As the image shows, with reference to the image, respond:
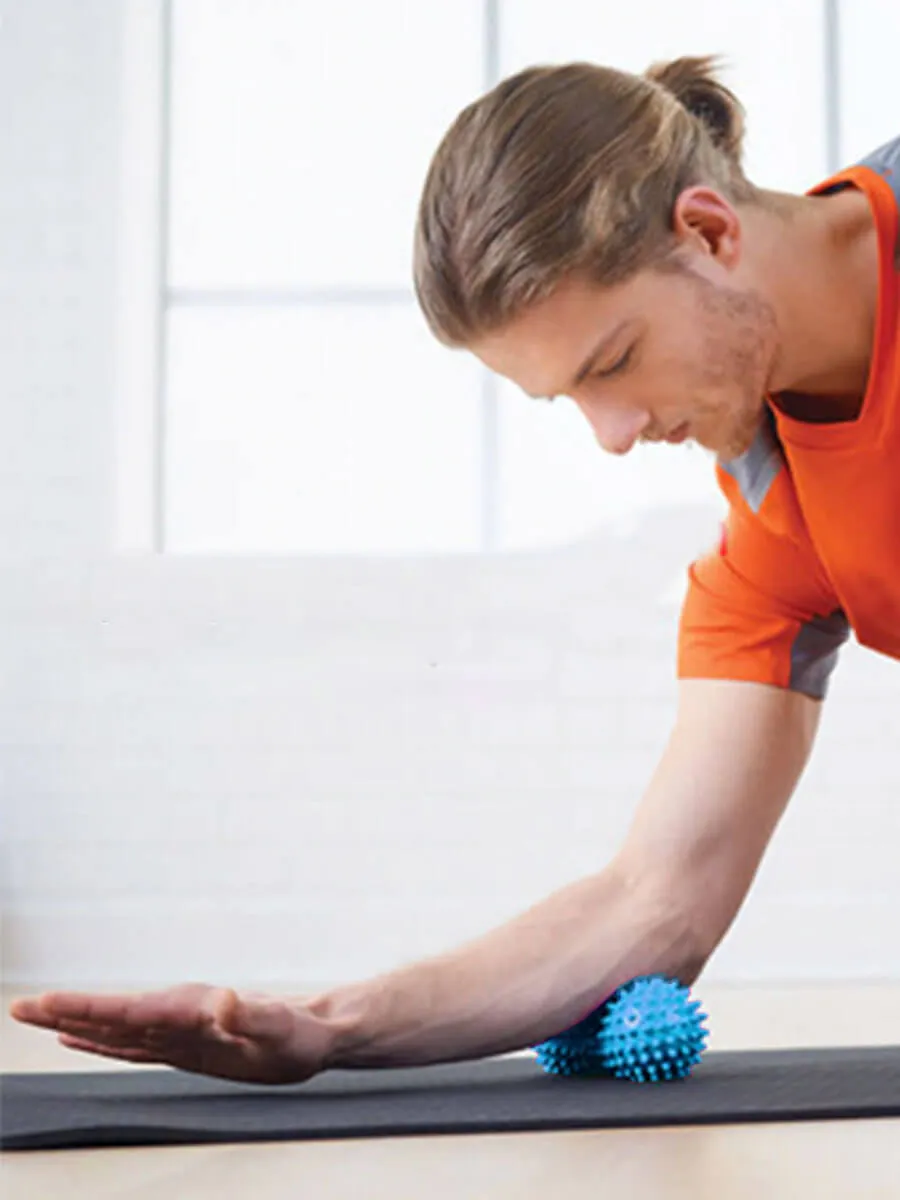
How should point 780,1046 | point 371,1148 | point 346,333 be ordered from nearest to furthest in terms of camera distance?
1. point 371,1148
2. point 780,1046
3. point 346,333

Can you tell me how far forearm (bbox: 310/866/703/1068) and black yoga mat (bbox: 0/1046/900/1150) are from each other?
0.18 feet

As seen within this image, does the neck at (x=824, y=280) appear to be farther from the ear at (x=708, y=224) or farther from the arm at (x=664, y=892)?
the arm at (x=664, y=892)

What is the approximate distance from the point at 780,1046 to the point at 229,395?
7.22ft

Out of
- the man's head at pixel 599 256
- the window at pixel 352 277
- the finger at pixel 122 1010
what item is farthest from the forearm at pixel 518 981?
the window at pixel 352 277

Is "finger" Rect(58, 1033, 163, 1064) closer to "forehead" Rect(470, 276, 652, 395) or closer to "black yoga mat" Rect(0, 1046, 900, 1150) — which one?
"black yoga mat" Rect(0, 1046, 900, 1150)

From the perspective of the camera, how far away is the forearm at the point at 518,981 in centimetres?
154

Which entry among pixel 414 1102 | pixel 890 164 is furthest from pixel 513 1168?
pixel 890 164

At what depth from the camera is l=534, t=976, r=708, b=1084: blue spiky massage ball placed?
1619 mm

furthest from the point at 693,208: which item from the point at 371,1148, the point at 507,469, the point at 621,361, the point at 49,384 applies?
the point at 49,384

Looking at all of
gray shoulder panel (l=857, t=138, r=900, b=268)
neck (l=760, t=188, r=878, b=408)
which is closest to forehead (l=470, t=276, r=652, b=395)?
neck (l=760, t=188, r=878, b=408)

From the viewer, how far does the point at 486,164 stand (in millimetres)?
1342

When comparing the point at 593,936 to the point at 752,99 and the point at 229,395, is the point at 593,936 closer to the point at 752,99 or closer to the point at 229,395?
the point at 229,395

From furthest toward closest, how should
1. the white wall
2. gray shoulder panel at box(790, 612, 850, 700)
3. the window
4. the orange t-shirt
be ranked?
the window
the white wall
gray shoulder panel at box(790, 612, 850, 700)
the orange t-shirt

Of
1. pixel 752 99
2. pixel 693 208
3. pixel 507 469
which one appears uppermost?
pixel 752 99
